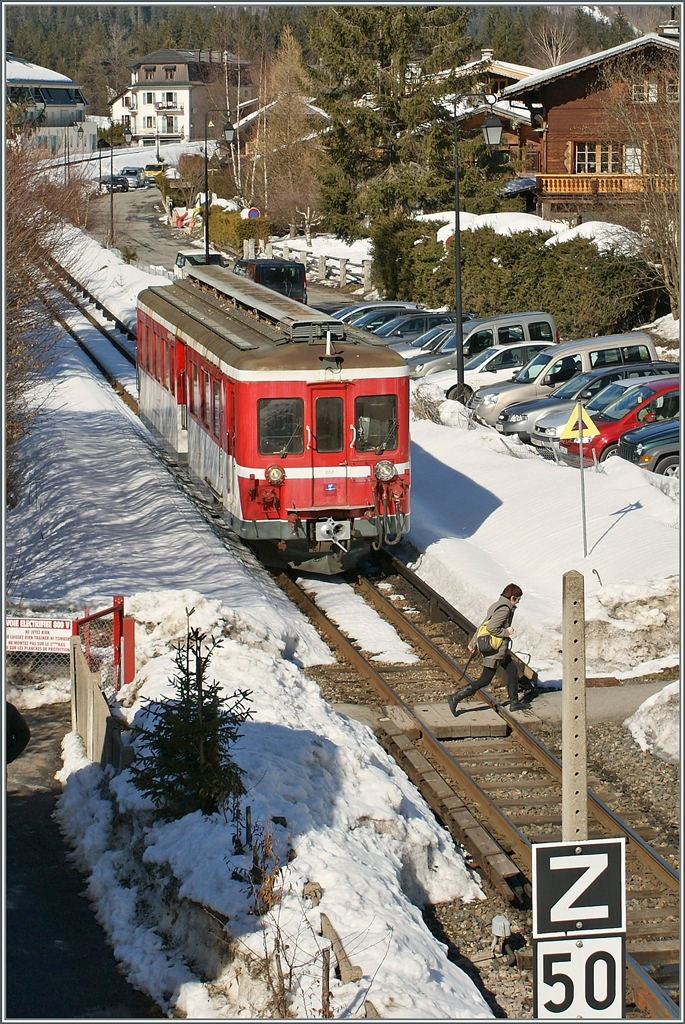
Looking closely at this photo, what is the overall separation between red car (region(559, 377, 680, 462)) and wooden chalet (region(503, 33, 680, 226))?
16.3 meters

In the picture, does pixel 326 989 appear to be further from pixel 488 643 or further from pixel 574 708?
pixel 488 643

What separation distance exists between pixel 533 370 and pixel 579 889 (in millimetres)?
23519

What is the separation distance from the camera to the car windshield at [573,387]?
26703mm

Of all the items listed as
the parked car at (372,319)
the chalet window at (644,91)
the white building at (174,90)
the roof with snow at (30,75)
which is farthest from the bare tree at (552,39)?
the parked car at (372,319)

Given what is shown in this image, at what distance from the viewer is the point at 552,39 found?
355 feet

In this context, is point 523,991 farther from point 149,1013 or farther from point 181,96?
point 181,96

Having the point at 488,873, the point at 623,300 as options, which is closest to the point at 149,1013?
the point at 488,873

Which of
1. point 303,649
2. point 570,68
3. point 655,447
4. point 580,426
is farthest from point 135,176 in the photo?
point 303,649

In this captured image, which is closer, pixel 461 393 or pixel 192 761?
pixel 192 761

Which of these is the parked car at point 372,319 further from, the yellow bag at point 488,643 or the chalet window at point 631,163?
the yellow bag at point 488,643

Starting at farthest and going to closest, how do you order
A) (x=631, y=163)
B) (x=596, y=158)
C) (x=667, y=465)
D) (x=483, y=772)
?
(x=596, y=158) → (x=631, y=163) → (x=667, y=465) → (x=483, y=772)

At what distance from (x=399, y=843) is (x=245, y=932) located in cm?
200

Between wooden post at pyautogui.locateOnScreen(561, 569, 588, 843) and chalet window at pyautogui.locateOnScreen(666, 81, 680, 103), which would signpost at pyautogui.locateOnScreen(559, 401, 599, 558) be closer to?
wooden post at pyautogui.locateOnScreen(561, 569, 588, 843)

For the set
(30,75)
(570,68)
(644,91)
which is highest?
(570,68)
